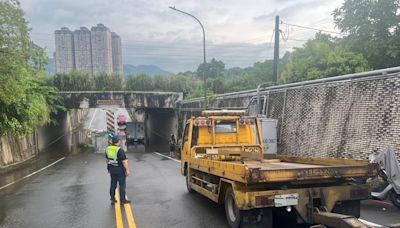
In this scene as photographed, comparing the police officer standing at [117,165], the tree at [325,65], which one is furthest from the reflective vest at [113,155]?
the tree at [325,65]

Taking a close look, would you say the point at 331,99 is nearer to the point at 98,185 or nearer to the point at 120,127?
the point at 98,185

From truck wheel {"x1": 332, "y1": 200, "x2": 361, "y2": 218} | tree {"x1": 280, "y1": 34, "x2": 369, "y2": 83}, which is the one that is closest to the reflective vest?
truck wheel {"x1": 332, "y1": 200, "x2": 361, "y2": 218}

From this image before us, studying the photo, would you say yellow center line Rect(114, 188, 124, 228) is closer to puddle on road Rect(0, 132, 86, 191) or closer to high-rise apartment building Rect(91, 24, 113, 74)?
puddle on road Rect(0, 132, 86, 191)

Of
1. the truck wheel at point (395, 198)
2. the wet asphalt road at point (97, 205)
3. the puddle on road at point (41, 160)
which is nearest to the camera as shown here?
the wet asphalt road at point (97, 205)

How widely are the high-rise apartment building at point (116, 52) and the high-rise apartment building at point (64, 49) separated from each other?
6.87 m

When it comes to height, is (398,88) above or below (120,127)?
above

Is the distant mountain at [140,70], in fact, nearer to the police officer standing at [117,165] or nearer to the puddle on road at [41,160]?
the puddle on road at [41,160]

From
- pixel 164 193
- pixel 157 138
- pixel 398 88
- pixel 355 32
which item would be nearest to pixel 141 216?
pixel 164 193

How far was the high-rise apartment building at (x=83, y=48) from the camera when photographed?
64.5 metres

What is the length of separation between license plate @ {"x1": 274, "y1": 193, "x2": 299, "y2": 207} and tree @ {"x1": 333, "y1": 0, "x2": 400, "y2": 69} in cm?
2035

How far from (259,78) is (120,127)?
1670 centimetres

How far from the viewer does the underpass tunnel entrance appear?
4706 cm

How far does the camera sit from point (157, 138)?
55.3 metres

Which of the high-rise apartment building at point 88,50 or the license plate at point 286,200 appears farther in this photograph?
the high-rise apartment building at point 88,50
